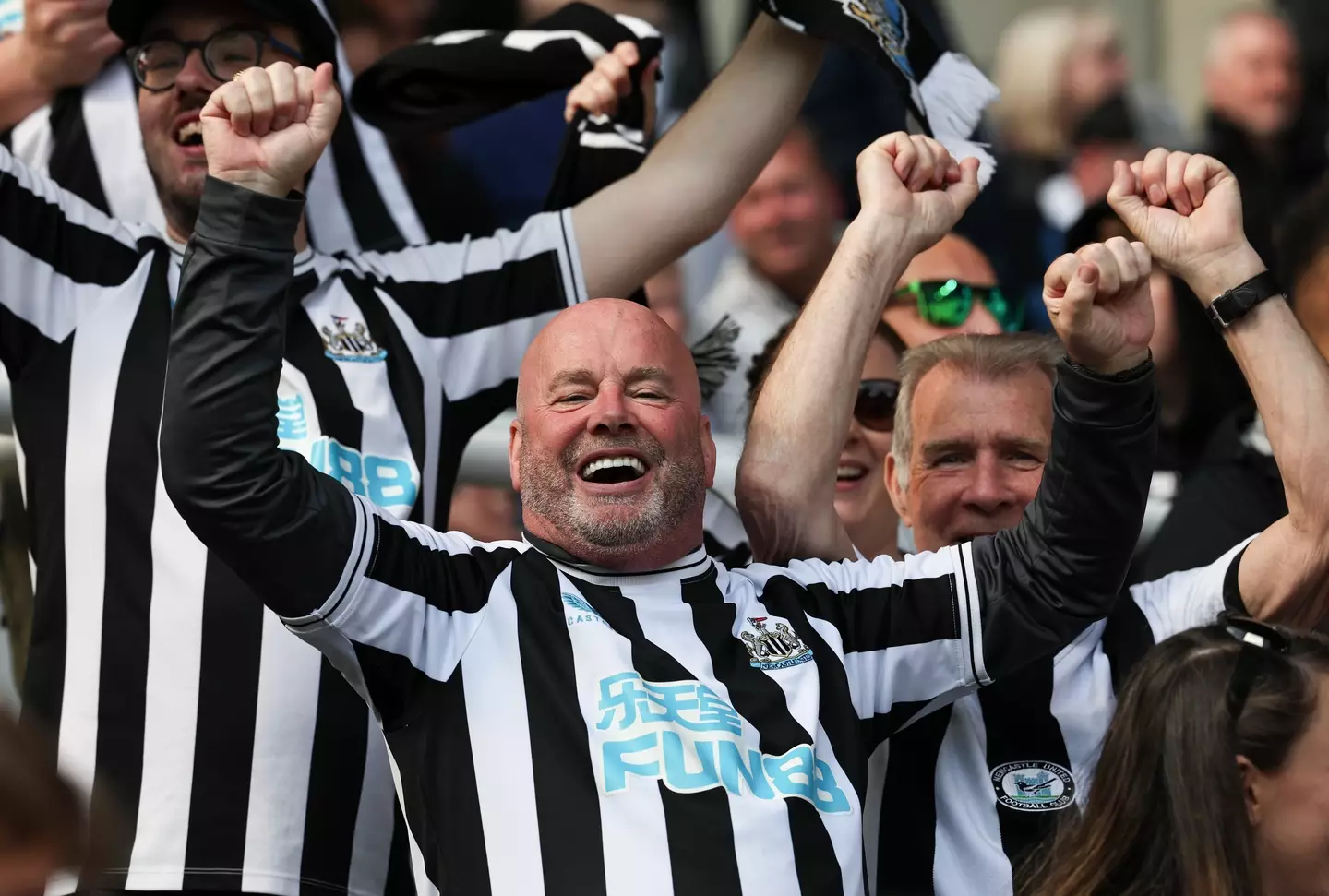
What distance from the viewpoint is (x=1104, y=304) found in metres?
2.79

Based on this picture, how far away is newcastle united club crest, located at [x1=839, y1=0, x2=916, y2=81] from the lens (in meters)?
3.33

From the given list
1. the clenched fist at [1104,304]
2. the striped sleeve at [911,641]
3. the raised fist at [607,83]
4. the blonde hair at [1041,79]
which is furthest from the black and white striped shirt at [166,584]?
the blonde hair at [1041,79]

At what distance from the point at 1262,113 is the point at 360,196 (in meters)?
3.61

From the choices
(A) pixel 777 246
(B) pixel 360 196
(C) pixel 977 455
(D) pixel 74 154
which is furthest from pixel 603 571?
(A) pixel 777 246

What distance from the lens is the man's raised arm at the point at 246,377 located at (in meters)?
2.49

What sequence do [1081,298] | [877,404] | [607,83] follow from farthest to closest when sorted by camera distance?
[877,404], [607,83], [1081,298]

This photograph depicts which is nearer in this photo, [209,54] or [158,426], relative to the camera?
[158,426]

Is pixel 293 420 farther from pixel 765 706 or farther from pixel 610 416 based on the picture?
pixel 765 706

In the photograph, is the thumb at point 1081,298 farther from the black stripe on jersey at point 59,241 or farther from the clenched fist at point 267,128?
the black stripe on jersey at point 59,241

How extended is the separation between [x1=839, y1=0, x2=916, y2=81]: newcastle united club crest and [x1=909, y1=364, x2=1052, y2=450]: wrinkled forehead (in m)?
0.54

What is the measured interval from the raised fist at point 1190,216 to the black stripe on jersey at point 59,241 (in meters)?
1.58

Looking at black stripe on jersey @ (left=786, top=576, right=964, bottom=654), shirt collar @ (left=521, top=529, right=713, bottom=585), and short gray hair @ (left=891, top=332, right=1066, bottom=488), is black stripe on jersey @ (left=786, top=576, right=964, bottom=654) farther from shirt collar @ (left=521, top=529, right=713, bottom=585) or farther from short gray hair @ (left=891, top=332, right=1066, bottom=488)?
short gray hair @ (left=891, top=332, right=1066, bottom=488)

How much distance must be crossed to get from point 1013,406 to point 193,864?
1498mm

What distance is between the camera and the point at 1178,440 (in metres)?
4.63
